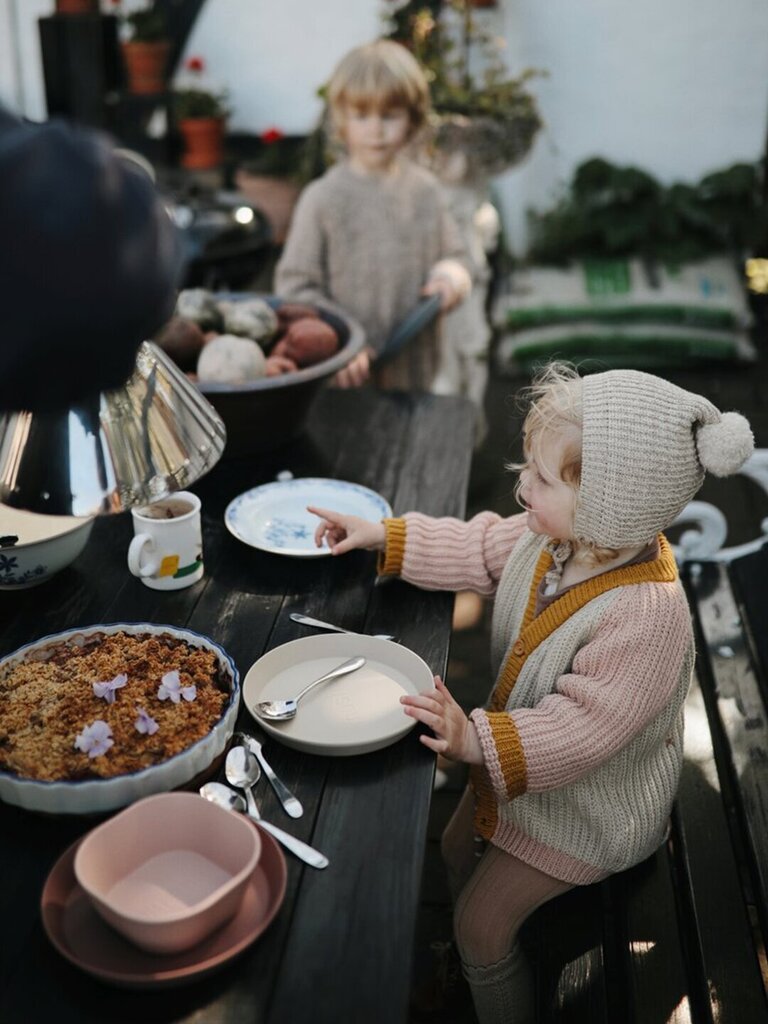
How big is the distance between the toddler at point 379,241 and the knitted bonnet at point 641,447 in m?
1.57

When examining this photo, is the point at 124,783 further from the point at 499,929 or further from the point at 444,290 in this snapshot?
the point at 444,290

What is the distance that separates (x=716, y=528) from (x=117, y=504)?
163 cm

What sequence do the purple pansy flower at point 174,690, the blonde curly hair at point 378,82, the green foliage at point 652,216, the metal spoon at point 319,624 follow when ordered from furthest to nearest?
the green foliage at point 652,216 < the blonde curly hair at point 378,82 < the metal spoon at point 319,624 < the purple pansy flower at point 174,690

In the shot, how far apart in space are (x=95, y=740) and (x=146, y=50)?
17.4 ft

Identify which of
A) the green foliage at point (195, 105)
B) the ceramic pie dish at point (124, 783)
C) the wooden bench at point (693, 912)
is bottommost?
the wooden bench at point (693, 912)

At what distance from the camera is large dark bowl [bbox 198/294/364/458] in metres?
2.00

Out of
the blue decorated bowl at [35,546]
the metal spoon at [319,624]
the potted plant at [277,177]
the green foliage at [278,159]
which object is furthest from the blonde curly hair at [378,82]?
the green foliage at [278,159]

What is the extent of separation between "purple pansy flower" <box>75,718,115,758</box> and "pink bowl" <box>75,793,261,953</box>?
106 mm

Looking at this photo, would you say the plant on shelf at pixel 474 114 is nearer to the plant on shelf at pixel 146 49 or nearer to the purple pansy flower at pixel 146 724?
the plant on shelf at pixel 146 49

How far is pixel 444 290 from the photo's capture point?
9.74 ft

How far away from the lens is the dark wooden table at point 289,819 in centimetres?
104

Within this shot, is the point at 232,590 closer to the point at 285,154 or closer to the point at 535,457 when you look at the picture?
the point at 535,457

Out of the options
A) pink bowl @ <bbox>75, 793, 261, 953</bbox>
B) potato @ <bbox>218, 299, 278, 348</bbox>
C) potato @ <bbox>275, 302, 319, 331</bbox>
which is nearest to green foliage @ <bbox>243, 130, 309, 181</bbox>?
potato @ <bbox>275, 302, 319, 331</bbox>

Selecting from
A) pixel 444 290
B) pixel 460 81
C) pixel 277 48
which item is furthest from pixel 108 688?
pixel 277 48
